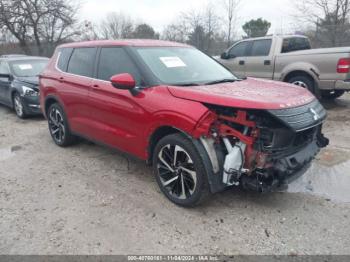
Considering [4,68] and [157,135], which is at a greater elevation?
[4,68]

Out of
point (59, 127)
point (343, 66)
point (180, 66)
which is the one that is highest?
point (180, 66)

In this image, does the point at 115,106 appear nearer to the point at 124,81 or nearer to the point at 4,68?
the point at 124,81

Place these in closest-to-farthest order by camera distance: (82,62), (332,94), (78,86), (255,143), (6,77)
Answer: (255,143)
(78,86)
(82,62)
(332,94)
(6,77)

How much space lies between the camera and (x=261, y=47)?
8555 mm

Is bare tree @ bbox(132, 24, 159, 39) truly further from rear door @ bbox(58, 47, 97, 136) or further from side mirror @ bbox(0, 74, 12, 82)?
rear door @ bbox(58, 47, 97, 136)

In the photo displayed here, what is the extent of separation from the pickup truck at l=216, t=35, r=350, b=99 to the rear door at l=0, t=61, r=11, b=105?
6025 mm

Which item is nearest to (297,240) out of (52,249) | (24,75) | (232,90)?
(232,90)

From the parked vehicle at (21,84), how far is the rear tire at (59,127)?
234 centimetres

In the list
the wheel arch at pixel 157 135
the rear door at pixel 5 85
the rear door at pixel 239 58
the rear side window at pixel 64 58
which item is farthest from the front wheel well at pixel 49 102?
the rear door at pixel 239 58

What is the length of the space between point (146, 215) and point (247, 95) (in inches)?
63.9

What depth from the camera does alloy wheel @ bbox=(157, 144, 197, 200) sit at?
10.6 ft

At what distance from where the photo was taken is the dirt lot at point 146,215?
9.21ft

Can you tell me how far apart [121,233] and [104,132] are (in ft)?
5.48

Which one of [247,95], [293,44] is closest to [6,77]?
[247,95]
